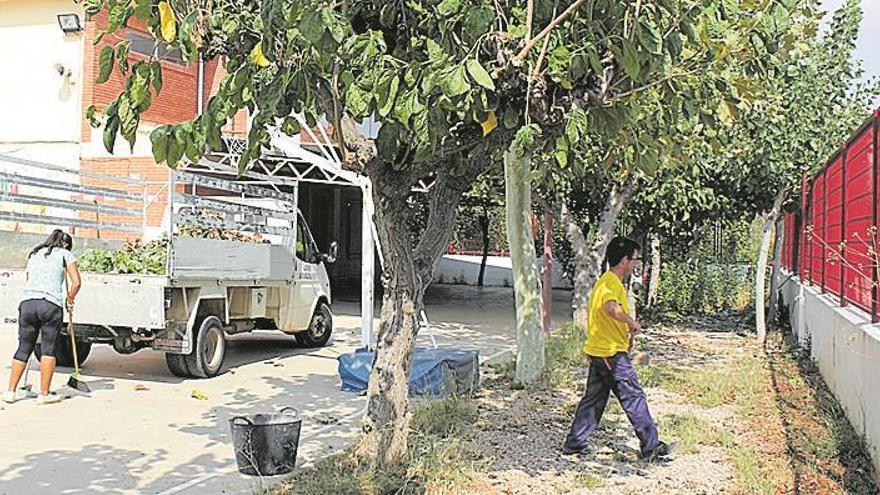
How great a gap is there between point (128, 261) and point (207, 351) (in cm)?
145

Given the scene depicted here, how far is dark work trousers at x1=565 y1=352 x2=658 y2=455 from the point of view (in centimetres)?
707

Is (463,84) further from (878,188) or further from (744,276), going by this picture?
(744,276)

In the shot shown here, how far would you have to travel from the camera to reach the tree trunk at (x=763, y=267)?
48.4ft

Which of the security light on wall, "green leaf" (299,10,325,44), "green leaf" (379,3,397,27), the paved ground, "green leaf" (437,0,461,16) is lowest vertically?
the paved ground

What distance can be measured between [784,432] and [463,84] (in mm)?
5501

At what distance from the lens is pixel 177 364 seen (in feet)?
35.1

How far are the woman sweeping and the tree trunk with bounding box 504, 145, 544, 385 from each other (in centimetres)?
451

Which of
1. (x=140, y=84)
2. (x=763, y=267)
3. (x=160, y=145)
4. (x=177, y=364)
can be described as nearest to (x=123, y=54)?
(x=140, y=84)

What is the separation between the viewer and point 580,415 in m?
7.25

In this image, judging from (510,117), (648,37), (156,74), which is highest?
(648,37)

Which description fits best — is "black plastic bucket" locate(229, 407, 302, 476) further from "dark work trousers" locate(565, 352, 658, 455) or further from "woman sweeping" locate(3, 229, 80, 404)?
"woman sweeping" locate(3, 229, 80, 404)

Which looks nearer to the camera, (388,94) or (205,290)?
(388,94)

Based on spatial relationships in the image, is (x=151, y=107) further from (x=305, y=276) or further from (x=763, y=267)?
(x=763, y=267)

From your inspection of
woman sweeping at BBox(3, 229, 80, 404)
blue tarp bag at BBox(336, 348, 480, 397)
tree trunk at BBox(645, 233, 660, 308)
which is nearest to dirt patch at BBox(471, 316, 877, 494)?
blue tarp bag at BBox(336, 348, 480, 397)
